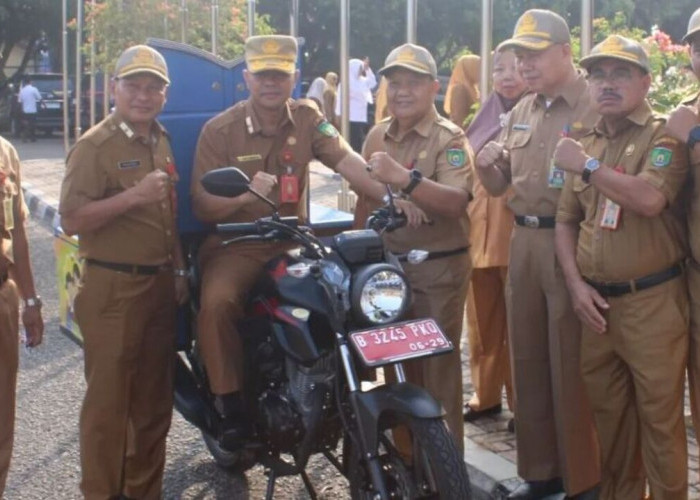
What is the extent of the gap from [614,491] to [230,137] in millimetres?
2159

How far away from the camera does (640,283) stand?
377cm

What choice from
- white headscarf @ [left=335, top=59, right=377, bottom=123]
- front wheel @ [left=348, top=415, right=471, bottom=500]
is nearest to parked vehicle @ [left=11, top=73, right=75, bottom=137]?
white headscarf @ [left=335, top=59, right=377, bottom=123]

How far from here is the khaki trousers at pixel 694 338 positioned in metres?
3.73

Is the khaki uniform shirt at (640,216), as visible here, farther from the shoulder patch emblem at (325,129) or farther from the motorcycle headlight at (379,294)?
the shoulder patch emblem at (325,129)

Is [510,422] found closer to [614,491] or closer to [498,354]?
[498,354]

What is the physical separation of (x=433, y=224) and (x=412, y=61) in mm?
699

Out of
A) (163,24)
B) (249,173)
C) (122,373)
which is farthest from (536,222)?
(163,24)

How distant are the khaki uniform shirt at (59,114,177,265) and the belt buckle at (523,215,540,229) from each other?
1475 mm

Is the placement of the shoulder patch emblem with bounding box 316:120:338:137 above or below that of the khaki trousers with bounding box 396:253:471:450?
above

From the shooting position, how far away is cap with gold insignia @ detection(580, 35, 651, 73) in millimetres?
3730

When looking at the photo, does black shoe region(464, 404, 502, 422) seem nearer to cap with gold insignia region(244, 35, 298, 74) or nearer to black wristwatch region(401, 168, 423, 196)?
black wristwatch region(401, 168, 423, 196)

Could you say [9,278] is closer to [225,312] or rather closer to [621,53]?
[225,312]

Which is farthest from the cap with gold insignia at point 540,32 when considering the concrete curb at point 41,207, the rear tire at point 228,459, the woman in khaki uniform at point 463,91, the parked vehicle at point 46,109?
the parked vehicle at point 46,109

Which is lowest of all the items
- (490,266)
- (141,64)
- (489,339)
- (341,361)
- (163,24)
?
(489,339)
